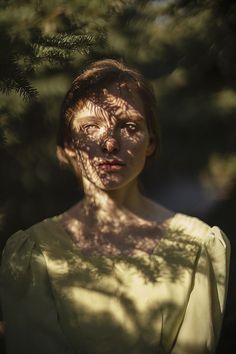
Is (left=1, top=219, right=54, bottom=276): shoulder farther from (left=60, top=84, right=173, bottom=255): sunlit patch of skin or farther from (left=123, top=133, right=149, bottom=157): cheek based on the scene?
(left=123, top=133, right=149, bottom=157): cheek

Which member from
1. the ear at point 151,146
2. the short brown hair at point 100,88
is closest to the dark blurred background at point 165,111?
the short brown hair at point 100,88

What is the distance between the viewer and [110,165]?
99 centimetres

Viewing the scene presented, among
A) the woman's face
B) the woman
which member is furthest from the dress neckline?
the woman's face

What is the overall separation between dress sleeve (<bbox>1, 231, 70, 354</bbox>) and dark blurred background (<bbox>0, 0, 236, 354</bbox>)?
0.51 feet

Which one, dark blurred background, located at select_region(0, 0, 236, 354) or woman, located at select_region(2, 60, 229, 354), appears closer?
woman, located at select_region(2, 60, 229, 354)

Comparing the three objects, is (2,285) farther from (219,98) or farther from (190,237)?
(219,98)

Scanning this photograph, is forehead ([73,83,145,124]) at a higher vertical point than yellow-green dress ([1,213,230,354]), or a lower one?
higher

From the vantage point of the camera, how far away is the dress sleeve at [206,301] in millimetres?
1008

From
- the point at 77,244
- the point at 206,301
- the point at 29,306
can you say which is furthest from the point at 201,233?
the point at 29,306

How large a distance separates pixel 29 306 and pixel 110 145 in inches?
12.1

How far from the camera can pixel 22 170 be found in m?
1.23

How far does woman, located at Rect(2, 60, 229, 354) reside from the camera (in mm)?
991

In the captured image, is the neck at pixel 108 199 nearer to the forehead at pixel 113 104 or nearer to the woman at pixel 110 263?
the woman at pixel 110 263

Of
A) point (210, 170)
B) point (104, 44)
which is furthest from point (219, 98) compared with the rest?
point (104, 44)
